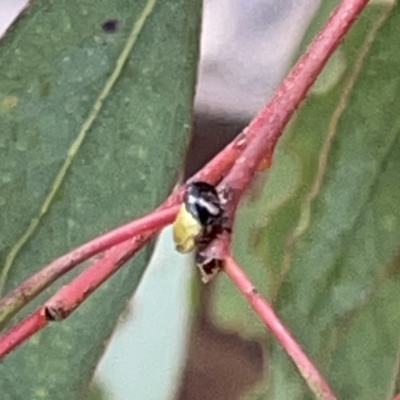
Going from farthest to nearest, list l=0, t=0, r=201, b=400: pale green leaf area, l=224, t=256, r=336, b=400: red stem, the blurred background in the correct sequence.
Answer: the blurred background
l=0, t=0, r=201, b=400: pale green leaf area
l=224, t=256, r=336, b=400: red stem

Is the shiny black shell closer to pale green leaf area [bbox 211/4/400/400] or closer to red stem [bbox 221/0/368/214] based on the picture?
red stem [bbox 221/0/368/214]

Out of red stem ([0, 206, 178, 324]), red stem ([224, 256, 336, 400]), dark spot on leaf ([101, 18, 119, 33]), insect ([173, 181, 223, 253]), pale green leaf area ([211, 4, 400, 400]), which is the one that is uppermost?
dark spot on leaf ([101, 18, 119, 33])

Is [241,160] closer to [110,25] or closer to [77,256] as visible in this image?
[77,256]

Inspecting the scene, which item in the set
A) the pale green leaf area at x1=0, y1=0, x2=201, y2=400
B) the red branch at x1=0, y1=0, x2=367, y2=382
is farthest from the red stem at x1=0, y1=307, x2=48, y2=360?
the pale green leaf area at x1=0, y1=0, x2=201, y2=400

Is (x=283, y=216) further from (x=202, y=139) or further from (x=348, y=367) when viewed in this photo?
(x=202, y=139)

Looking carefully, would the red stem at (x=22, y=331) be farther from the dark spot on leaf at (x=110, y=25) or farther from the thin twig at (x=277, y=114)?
the dark spot on leaf at (x=110, y=25)

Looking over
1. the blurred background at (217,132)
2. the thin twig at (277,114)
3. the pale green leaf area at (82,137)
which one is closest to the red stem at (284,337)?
the thin twig at (277,114)
